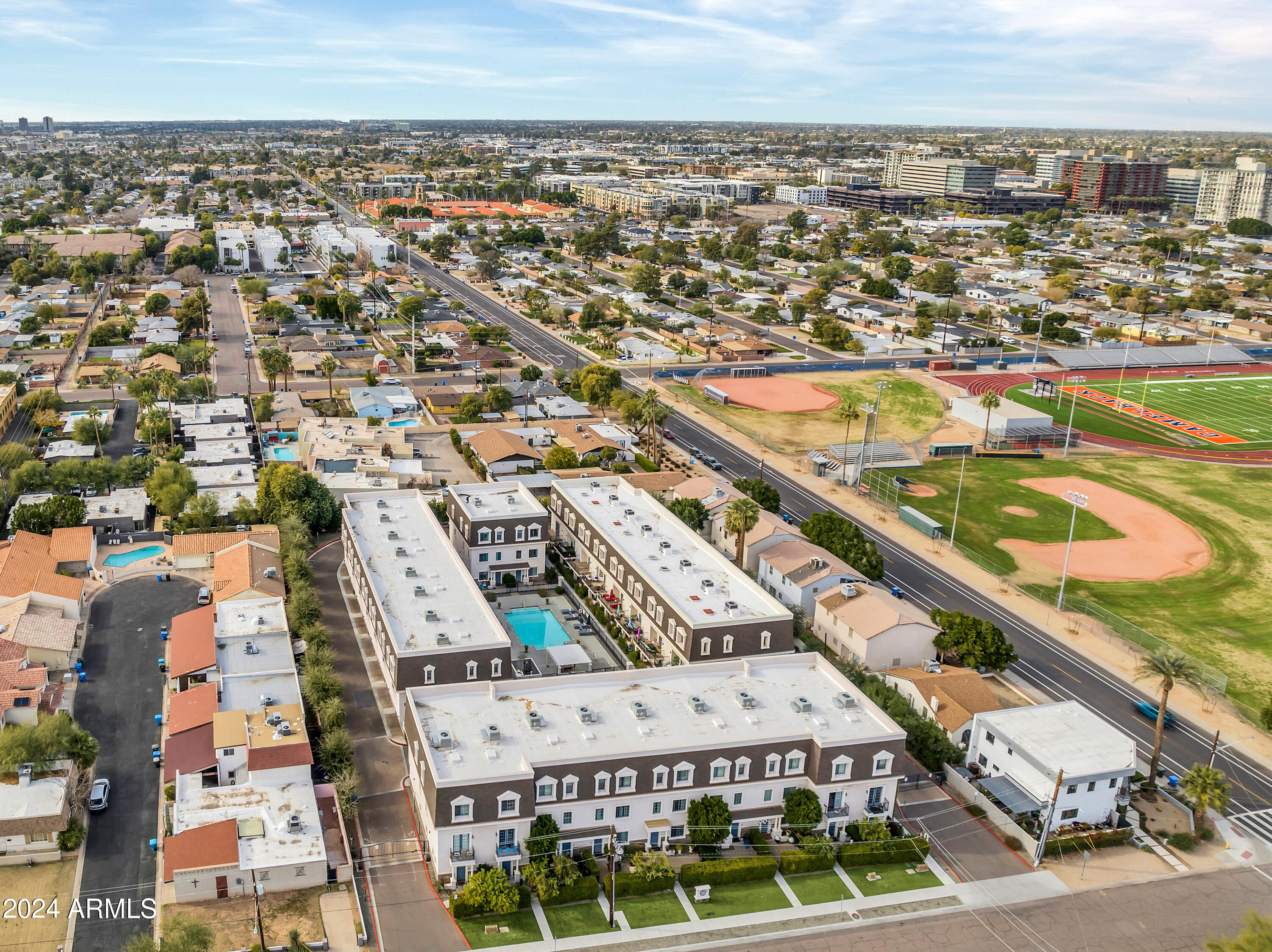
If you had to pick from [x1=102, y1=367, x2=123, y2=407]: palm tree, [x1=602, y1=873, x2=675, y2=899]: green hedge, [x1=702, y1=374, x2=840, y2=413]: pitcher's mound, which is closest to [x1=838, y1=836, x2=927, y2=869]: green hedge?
[x1=602, y1=873, x2=675, y2=899]: green hedge

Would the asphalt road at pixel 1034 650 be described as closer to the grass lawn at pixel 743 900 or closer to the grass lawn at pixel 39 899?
the grass lawn at pixel 743 900

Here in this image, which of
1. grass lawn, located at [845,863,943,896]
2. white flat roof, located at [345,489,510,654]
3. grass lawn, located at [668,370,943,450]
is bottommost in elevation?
grass lawn, located at [845,863,943,896]

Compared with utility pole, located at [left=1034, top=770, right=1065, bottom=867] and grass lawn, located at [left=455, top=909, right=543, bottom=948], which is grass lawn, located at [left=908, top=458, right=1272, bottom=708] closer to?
utility pole, located at [left=1034, top=770, right=1065, bottom=867]

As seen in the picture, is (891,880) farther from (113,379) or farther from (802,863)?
(113,379)

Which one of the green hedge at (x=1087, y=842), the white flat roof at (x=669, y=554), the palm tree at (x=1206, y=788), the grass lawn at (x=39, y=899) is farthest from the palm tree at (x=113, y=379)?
the palm tree at (x=1206, y=788)

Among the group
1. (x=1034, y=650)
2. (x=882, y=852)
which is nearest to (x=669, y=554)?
(x=1034, y=650)

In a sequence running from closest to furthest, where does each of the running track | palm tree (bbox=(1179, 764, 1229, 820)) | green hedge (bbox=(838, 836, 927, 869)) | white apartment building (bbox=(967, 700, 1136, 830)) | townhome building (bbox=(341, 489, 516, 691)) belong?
1. green hedge (bbox=(838, 836, 927, 869))
2. palm tree (bbox=(1179, 764, 1229, 820))
3. white apartment building (bbox=(967, 700, 1136, 830))
4. townhome building (bbox=(341, 489, 516, 691))
5. the running track
